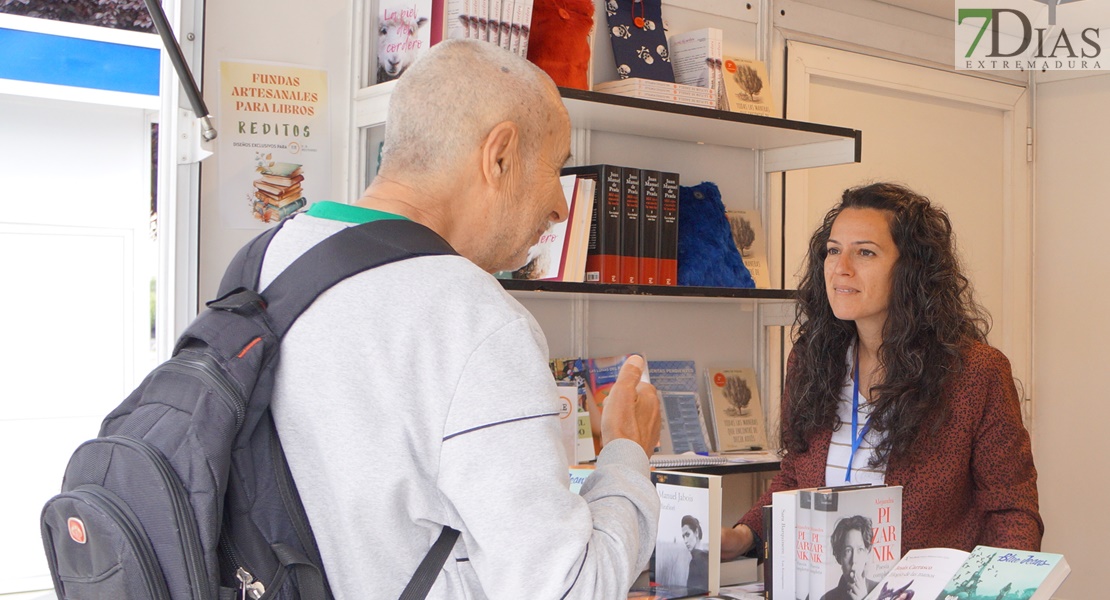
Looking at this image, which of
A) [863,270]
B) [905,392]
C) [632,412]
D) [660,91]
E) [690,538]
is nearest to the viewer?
[632,412]

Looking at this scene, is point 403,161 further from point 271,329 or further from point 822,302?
A: point 822,302

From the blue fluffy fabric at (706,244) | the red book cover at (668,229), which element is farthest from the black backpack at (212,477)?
the blue fluffy fabric at (706,244)

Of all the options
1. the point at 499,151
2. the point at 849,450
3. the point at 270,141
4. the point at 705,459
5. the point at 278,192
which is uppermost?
the point at 270,141

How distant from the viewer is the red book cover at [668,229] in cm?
287

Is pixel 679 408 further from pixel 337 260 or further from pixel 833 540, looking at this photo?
pixel 337 260

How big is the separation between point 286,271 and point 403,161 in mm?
203

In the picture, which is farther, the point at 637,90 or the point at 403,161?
the point at 637,90

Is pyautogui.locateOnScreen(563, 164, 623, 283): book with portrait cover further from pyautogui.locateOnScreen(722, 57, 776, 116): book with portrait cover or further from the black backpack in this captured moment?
the black backpack

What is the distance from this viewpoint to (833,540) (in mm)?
1687

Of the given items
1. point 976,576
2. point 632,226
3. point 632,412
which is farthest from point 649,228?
point 632,412

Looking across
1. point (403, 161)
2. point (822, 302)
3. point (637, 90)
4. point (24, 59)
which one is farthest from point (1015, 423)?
point (24, 59)

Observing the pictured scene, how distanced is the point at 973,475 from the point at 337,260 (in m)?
1.72

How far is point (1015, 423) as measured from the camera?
87.1 inches

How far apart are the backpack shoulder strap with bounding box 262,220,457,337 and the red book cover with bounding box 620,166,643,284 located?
1753mm
